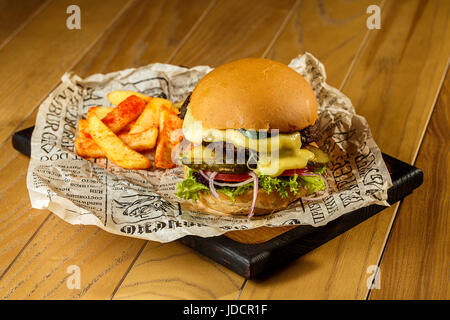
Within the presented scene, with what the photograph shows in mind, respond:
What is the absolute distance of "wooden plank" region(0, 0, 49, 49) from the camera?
4.15 meters

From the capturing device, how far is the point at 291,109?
2508 mm

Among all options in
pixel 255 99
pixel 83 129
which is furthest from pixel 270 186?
pixel 83 129

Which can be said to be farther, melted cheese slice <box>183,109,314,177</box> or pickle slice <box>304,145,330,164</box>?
pickle slice <box>304,145,330,164</box>

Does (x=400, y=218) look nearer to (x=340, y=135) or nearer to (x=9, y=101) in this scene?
(x=340, y=135)

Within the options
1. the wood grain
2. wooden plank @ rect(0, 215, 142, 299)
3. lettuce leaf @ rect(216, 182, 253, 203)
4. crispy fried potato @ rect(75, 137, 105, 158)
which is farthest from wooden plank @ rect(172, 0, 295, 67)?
wooden plank @ rect(0, 215, 142, 299)

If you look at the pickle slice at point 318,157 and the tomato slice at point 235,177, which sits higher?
the pickle slice at point 318,157

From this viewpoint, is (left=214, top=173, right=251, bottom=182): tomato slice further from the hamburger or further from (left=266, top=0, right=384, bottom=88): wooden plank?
(left=266, top=0, right=384, bottom=88): wooden plank

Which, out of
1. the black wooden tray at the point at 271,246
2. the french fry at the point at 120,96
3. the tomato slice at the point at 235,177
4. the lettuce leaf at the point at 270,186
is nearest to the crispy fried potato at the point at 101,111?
the french fry at the point at 120,96

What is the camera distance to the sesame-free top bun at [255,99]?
8.09 feet

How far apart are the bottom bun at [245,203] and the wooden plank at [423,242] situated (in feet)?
1.55

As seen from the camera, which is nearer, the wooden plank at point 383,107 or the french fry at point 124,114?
the wooden plank at point 383,107

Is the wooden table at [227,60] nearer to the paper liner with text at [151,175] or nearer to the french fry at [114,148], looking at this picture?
the paper liner with text at [151,175]

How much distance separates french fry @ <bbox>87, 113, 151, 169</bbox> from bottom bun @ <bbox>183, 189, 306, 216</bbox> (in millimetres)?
393

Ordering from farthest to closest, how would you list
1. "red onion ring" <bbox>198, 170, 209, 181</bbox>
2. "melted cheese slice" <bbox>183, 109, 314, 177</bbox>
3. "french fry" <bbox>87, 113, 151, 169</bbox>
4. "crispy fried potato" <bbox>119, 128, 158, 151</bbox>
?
"crispy fried potato" <bbox>119, 128, 158, 151</bbox> → "french fry" <bbox>87, 113, 151, 169</bbox> → "red onion ring" <bbox>198, 170, 209, 181</bbox> → "melted cheese slice" <bbox>183, 109, 314, 177</bbox>
